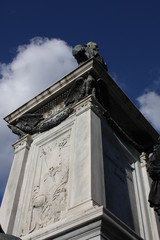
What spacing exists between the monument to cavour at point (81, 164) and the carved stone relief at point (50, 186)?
0.08ft

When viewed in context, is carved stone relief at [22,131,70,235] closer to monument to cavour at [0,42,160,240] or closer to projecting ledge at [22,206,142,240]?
monument to cavour at [0,42,160,240]

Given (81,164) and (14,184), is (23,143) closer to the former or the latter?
(14,184)

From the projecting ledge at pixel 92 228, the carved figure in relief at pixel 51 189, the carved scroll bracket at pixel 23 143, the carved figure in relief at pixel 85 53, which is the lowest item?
the projecting ledge at pixel 92 228

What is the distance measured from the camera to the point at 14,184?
8.91 metres

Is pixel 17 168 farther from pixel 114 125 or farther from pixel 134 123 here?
pixel 134 123

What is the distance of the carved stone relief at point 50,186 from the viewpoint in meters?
7.30

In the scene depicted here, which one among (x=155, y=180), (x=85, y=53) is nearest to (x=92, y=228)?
(x=155, y=180)

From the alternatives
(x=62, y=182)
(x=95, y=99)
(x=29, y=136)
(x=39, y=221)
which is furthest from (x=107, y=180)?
(x=29, y=136)

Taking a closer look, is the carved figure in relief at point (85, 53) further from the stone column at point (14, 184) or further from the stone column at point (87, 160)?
the stone column at point (14, 184)

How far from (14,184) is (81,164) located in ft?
7.84

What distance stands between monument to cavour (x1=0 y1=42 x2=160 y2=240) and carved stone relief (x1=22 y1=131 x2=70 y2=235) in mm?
25

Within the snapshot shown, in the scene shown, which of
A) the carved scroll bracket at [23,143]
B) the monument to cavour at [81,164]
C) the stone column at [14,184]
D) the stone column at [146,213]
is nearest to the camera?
the monument to cavour at [81,164]

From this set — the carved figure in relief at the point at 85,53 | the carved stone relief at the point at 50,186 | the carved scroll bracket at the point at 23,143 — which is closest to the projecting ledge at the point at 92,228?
the carved stone relief at the point at 50,186

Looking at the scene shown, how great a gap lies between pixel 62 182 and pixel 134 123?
4129 mm
